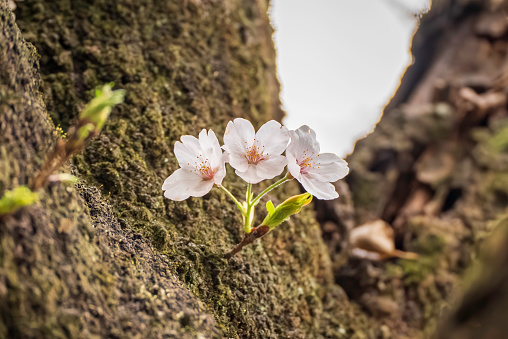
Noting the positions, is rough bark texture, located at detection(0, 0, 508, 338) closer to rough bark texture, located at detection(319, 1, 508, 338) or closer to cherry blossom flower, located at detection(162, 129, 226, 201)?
rough bark texture, located at detection(319, 1, 508, 338)

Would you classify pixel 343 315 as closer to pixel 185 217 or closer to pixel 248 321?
pixel 248 321

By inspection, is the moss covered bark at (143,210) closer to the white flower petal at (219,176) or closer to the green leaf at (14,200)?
the green leaf at (14,200)

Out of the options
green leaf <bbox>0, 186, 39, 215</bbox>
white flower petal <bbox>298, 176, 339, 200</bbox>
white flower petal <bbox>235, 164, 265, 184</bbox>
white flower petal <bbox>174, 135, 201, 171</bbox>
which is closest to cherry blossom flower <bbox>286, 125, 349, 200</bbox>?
white flower petal <bbox>298, 176, 339, 200</bbox>

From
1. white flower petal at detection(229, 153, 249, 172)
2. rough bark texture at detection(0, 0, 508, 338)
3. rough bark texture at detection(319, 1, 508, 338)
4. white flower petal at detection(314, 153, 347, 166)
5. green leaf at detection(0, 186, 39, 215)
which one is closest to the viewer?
green leaf at detection(0, 186, 39, 215)

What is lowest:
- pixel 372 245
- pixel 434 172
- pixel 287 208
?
pixel 287 208

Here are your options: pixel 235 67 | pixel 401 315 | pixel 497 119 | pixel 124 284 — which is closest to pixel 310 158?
pixel 124 284

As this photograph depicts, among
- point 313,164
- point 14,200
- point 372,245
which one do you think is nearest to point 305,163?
point 313,164

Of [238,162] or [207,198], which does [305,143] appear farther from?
[207,198]
